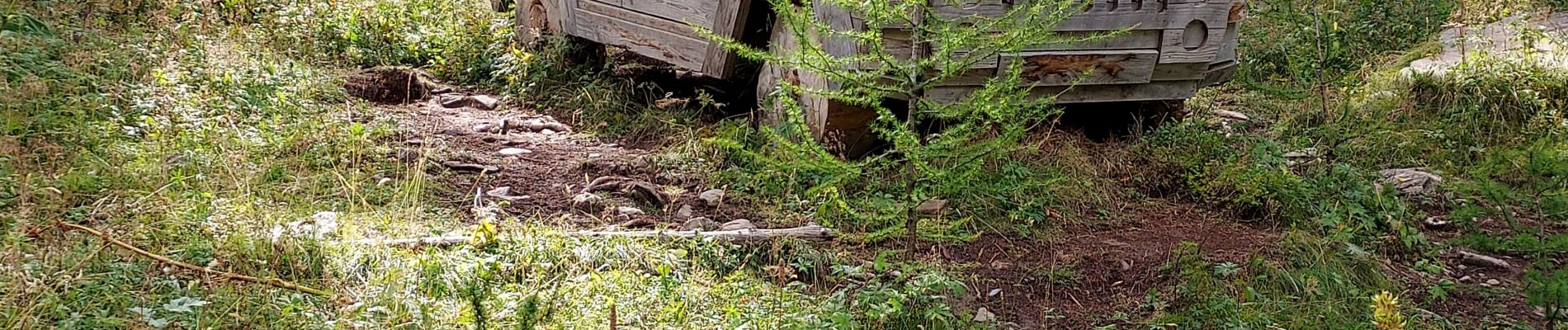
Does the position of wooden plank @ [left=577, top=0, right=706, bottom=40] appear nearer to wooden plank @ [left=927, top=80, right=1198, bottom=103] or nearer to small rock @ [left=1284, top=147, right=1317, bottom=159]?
wooden plank @ [left=927, top=80, right=1198, bottom=103]

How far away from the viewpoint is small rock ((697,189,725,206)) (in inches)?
218

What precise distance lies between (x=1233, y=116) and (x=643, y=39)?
11.8 ft

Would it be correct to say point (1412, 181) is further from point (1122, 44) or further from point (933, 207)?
point (933, 207)

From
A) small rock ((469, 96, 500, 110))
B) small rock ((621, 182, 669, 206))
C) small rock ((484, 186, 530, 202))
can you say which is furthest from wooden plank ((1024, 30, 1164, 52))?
small rock ((469, 96, 500, 110))

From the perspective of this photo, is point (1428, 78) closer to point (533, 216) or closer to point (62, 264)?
point (533, 216)

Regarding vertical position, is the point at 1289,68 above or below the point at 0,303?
below

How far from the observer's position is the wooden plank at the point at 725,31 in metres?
6.47

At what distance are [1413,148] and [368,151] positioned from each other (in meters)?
5.43

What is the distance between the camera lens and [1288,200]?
556 centimetres

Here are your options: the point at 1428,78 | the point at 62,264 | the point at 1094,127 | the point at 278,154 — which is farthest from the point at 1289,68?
the point at 62,264

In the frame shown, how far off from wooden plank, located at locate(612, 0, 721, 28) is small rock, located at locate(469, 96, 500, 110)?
3.40ft

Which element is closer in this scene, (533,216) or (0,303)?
(0,303)

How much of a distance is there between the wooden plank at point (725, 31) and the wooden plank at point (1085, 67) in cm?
155

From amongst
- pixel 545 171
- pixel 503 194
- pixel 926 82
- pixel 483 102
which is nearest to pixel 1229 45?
pixel 926 82
